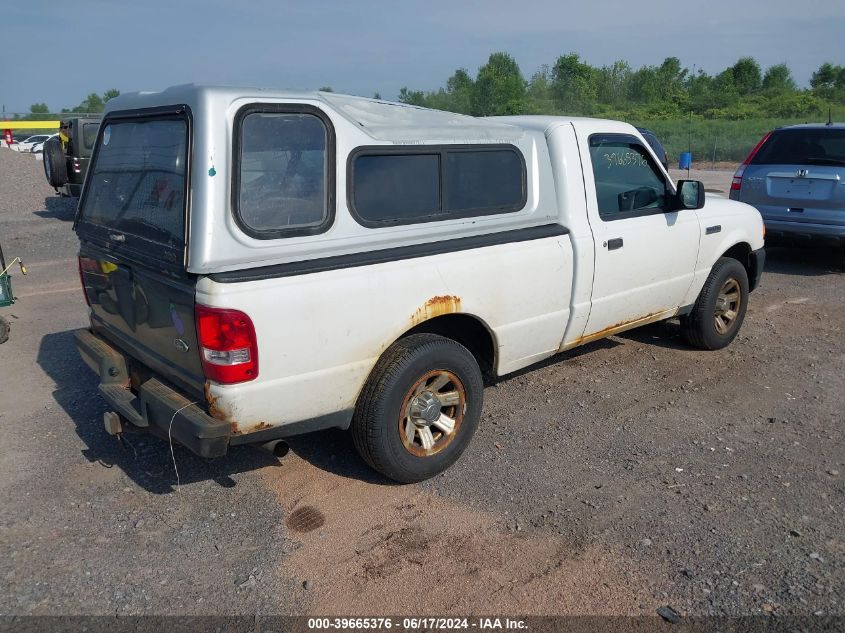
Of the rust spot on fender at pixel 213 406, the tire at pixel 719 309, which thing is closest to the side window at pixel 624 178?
the tire at pixel 719 309

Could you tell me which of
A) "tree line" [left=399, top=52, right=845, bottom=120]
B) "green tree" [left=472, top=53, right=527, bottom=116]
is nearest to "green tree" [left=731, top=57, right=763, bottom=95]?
"tree line" [left=399, top=52, right=845, bottom=120]

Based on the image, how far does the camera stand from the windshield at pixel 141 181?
337 cm

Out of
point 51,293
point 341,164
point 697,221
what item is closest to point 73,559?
→ point 341,164

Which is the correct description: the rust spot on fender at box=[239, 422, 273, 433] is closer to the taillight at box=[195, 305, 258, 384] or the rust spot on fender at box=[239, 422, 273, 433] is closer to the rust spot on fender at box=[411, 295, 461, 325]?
the taillight at box=[195, 305, 258, 384]

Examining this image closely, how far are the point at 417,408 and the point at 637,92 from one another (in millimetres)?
75926

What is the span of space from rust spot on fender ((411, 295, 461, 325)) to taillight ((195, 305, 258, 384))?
3.02ft

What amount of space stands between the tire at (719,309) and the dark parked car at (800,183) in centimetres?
306

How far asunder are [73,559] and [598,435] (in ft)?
10.0

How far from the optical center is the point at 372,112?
3783 millimetres

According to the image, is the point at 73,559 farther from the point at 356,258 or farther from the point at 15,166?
the point at 15,166

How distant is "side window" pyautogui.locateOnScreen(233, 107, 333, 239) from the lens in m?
3.25

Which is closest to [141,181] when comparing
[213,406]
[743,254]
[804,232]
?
[213,406]

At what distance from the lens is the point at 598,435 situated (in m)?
4.63

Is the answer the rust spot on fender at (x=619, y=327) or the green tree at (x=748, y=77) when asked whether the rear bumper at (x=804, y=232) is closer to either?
the rust spot on fender at (x=619, y=327)
